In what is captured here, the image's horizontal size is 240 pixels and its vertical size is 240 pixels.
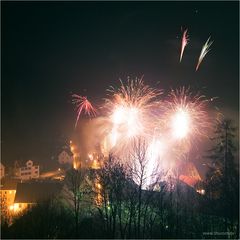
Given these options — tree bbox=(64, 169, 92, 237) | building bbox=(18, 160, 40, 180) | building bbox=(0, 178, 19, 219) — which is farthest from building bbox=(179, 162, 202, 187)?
building bbox=(18, 160, 40, 180)

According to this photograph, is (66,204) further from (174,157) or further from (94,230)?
(174,157)

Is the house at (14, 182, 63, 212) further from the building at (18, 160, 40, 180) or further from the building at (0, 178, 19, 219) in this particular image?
the building at (18, 160, 40, 180)

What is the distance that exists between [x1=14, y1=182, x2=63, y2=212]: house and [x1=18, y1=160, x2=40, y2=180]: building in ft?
100

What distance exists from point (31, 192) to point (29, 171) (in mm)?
34015

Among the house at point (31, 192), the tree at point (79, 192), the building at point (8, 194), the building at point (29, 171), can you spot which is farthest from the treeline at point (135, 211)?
the building at point (29, 171)

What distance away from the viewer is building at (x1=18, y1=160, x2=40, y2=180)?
3455 inches

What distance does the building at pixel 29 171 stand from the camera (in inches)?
3455

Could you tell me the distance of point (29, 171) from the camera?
89.1m

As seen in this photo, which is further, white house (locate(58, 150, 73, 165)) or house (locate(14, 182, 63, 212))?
white house (locate(58, 150, 73, 165))

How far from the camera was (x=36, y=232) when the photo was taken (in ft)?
87.9

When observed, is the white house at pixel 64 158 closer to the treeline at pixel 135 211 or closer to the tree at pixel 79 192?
the tree at pixel 79 192

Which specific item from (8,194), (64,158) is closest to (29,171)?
(64,158)

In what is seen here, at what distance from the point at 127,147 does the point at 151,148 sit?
211 inches

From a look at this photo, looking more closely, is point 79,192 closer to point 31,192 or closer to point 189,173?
point 31,192
